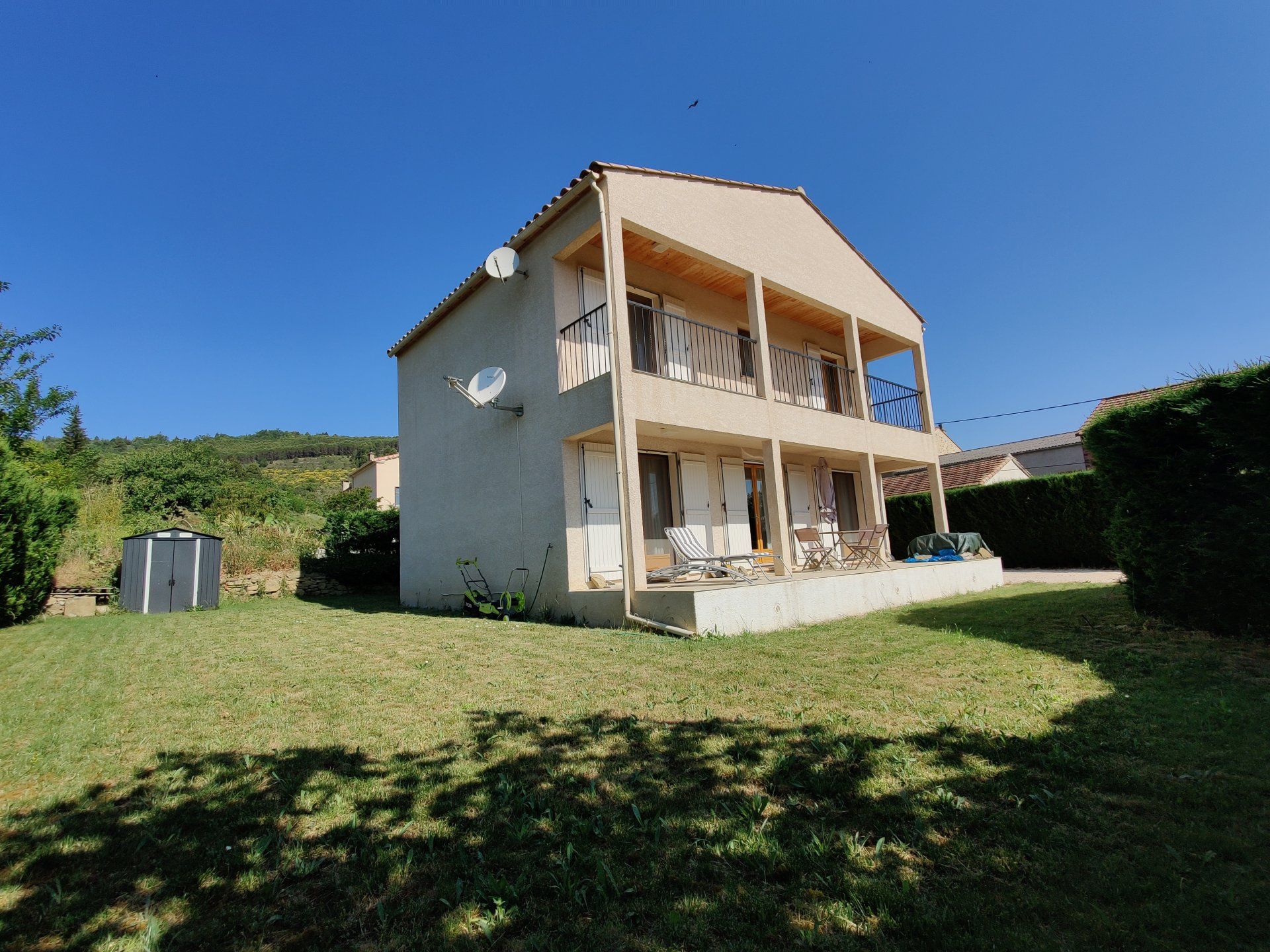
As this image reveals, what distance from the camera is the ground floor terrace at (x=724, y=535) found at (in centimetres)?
732

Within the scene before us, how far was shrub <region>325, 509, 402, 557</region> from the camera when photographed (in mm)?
16344

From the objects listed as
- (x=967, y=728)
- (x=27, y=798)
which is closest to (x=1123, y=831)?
(x=967, y=728)

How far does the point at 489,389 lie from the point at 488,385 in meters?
0.11

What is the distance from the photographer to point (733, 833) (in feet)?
7.40

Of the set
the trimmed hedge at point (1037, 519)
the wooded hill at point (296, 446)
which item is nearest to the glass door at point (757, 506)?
the trimmed hedge at point (1037, 519)

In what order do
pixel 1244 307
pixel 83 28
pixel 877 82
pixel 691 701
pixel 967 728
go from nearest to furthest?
pixel 967 728, pixel 691 701, pixel 83 28, pixel 877 82, pixel 1244 307

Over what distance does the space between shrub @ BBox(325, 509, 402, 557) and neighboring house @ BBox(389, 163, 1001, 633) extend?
3.91 m

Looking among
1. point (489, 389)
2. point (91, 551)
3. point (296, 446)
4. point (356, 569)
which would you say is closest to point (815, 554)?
point (489, 389)

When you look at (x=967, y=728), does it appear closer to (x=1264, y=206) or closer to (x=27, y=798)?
(x=27, y=798)

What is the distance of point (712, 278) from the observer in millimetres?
11180

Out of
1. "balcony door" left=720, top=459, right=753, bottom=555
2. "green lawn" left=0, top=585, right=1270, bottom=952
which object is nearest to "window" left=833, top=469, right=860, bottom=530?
"balcony door" left=720, top=459, right=753, bottom=555

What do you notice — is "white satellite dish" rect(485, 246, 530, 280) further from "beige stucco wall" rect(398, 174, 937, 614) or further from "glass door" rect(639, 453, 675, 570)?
"glass door" rect(639, 453, 675, 570)

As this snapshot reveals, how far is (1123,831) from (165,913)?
338 cm

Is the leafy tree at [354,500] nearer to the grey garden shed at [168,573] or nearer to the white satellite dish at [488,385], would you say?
the grey garden shed at [168,573]
